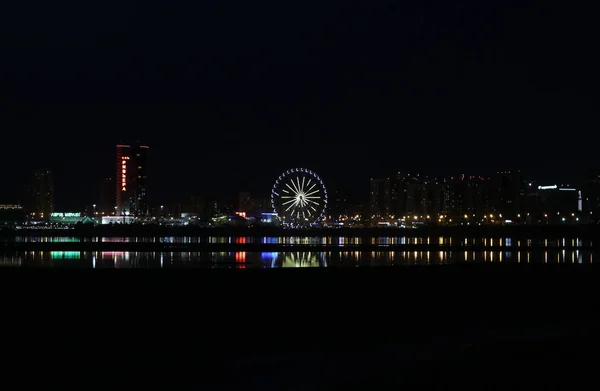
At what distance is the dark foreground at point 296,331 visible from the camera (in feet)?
37.9

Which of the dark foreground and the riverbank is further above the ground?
the dark foreground

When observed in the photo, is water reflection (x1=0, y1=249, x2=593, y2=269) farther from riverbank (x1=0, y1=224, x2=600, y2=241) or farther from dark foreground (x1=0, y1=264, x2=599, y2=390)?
riverbank (x1=0, y1=224, x2=600, y2=241)

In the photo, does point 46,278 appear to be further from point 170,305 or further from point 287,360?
point 287,360

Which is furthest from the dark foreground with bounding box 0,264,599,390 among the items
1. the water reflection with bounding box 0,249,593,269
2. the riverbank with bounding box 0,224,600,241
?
the riverbank with bounding box 0,224,600,241

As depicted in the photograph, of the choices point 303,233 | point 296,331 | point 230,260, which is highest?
point 296,331

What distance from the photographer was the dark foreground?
1155 cm

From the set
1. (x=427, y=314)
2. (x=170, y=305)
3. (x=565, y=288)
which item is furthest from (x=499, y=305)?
(x=170, y=305)

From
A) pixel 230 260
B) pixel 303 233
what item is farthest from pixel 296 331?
pixel 303 233

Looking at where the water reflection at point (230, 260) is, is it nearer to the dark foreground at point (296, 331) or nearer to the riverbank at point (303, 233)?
the dark foreground at point (296, 331)

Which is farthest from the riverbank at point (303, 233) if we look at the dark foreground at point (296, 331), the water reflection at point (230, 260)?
the dark foreground at point (296, 331)

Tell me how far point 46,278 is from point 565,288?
20276 millimetres

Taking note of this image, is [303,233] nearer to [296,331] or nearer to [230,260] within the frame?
[230,260]

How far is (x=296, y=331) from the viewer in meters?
16.9

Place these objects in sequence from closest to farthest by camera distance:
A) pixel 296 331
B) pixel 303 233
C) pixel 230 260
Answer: pixel 296 331, pixel 230 260, pixel 303 233
